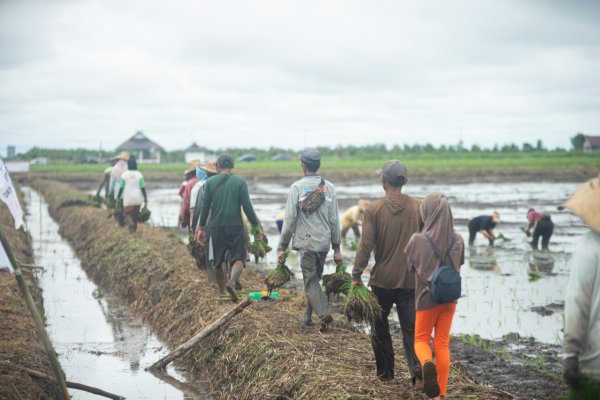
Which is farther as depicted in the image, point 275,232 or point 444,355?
point 275,232

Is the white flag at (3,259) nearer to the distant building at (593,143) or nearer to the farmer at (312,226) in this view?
the farmer at (312,226)

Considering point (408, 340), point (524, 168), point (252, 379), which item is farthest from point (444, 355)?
point (524, 168)

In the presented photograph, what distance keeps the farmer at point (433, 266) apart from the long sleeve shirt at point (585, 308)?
1440mm

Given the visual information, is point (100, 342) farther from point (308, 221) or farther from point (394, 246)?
point (394, 246)

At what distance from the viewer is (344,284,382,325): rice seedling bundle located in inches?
226

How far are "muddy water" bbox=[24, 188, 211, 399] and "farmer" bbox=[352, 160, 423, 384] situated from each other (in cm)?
239

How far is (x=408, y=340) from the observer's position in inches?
225

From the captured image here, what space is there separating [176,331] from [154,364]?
109 centimetres

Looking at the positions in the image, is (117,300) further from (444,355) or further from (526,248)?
(526,248)

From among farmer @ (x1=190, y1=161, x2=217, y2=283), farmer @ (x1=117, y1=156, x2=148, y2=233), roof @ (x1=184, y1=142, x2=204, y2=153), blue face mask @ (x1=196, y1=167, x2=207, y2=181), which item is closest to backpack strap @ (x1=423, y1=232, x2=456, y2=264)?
farmer @ (x1=190, y1=161, x2=217, y2=283)

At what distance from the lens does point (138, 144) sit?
296 ft

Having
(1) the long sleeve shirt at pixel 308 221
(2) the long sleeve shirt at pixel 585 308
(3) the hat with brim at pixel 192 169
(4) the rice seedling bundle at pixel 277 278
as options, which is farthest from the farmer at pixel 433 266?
(3) the hat with brim at pixel 192 169

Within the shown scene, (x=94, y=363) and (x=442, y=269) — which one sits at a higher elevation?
(x=442, y=269)

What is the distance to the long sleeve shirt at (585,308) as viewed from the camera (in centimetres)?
363
